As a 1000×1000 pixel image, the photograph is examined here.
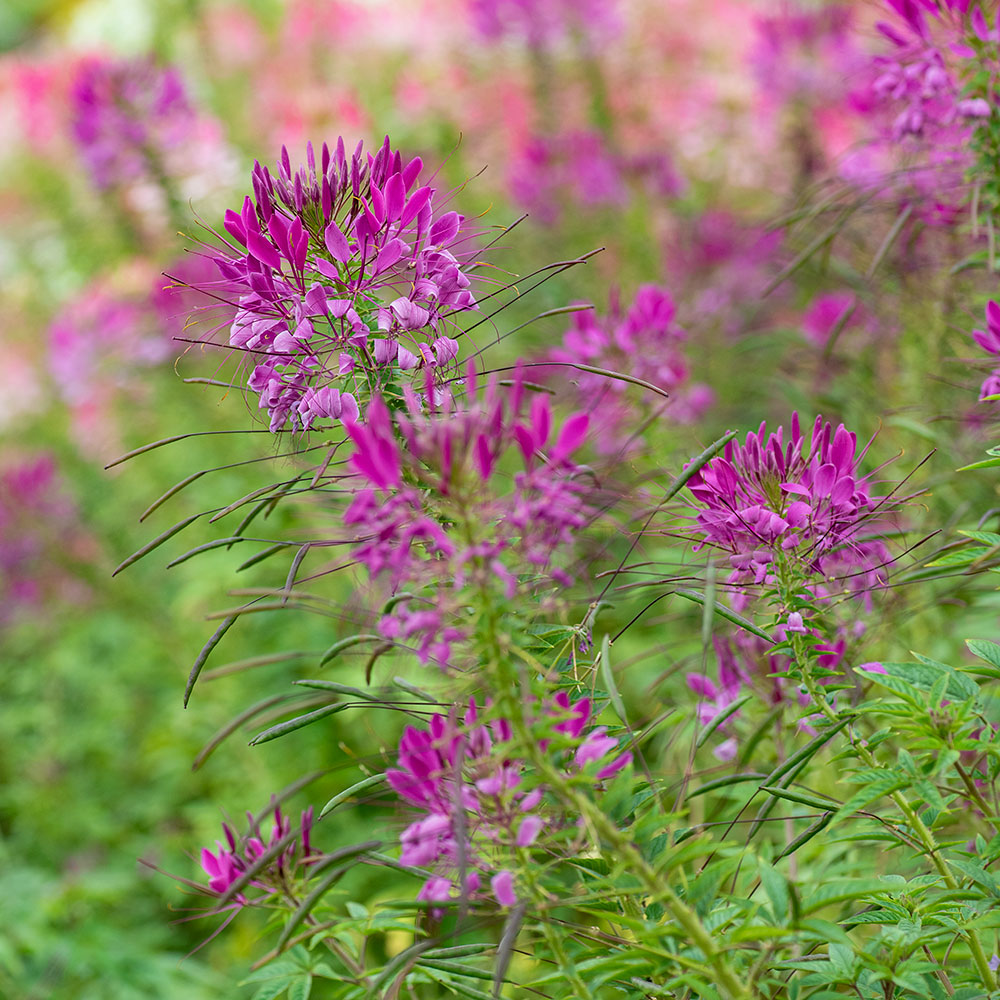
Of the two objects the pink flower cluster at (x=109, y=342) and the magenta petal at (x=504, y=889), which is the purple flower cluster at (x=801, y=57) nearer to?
the pink flower cluster at (x=109, y=342)

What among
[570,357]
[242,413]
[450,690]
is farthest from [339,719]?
[450,690]

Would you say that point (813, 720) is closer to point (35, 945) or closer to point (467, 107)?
point (35, 945)

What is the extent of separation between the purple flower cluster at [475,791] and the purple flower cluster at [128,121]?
2.43m

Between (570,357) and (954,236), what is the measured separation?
24.6 inches

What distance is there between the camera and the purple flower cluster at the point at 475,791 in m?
0.70

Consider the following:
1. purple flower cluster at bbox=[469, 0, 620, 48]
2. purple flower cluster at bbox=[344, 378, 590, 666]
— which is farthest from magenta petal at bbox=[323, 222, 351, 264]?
purple flower cluster at bbox=[469, 0, 620, 48]

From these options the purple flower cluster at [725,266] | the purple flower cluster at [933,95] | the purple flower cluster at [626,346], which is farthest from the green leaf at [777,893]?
the purple flower cluster at [725,266]

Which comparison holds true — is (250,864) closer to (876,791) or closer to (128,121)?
(876,791)

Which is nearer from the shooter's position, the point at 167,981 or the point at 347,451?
the point at 347,451

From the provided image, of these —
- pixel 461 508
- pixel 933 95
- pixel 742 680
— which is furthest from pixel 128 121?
pixel 461 508

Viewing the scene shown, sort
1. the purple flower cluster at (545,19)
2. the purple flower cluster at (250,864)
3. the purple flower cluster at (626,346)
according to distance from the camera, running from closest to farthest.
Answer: the purple flower cluster at (250,864) < the purple flower cluster at (626,346) < the purple flower cluster at (545,19)

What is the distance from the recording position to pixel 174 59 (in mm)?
3498

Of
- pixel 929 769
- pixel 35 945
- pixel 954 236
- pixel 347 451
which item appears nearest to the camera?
pixel 929 769

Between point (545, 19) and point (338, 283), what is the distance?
2.91 metres
